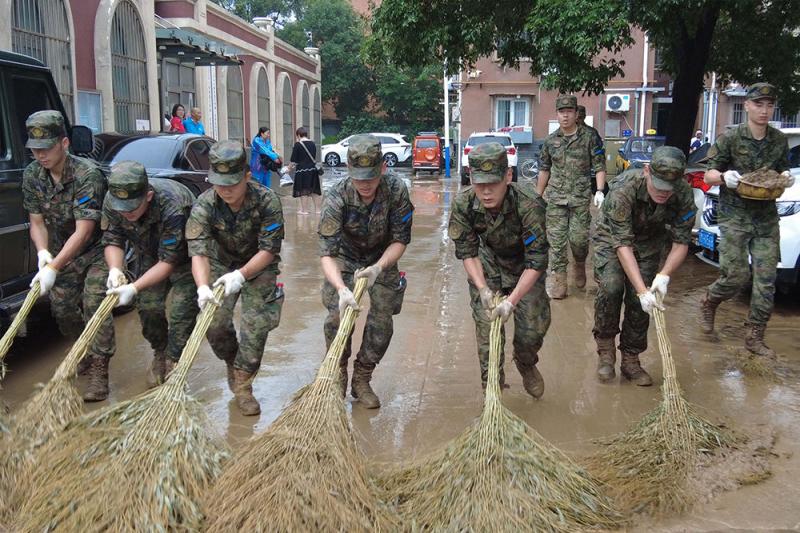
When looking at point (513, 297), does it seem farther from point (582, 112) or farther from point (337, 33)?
point (337, 33)

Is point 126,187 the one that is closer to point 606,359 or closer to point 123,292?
point 123,292

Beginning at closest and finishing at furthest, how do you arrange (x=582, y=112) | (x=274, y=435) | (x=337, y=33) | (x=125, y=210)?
(x=274, y=435) → (x=125, y=210) → (x=582, y=112) → (x=337, y=33)

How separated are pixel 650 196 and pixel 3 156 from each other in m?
4.35

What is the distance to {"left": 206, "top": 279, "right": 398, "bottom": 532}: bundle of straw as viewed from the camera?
2812 millimetres

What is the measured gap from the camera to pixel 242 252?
15.1 ft

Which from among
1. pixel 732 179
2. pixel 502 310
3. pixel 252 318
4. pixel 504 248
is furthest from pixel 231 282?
pixel 732 179

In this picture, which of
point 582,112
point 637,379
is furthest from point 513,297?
point 582,112

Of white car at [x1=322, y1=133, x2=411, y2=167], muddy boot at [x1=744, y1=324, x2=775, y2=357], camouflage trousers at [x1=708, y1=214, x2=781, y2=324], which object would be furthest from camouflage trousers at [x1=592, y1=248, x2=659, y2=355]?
white car at [x1=322, y1=133, x2=411, y2=167]

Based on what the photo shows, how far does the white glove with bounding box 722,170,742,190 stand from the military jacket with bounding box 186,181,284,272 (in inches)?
125

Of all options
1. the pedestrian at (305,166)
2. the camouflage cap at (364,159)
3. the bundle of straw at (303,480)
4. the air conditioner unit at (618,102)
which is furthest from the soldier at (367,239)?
the air conditioner unit at (618,102)

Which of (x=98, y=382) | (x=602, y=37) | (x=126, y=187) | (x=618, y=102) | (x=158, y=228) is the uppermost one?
(x=618, y=102)

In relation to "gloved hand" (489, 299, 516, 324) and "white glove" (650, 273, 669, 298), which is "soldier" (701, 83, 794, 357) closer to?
"white glove" (650, 273, 669, 298)

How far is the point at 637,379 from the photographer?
500 cm

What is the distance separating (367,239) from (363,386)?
3.01ft
